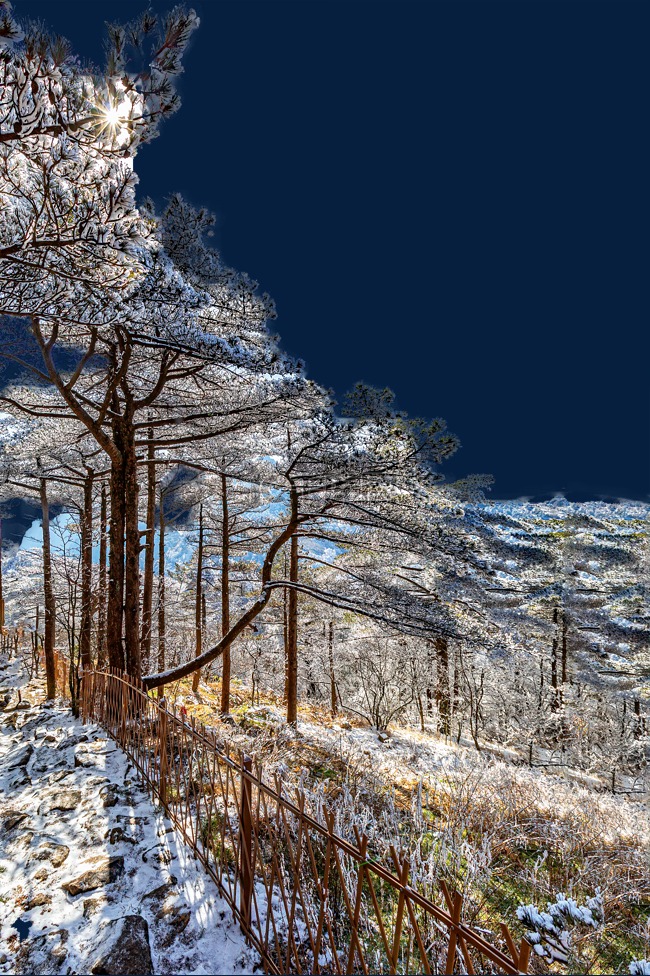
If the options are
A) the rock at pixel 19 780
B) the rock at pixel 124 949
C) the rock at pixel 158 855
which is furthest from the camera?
the rock at pixel 19 780

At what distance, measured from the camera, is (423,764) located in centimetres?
932

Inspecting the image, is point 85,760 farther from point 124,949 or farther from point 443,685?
point 443,685

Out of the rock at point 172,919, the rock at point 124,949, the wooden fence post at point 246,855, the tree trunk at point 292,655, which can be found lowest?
the tree trunk at point 292,655

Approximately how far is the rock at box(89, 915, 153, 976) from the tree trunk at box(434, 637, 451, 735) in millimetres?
10504

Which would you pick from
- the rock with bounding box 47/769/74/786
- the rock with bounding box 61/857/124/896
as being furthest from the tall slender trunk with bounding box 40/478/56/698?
the rock with bounding box 61/857/124/896

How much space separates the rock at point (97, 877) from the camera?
11.3 feet

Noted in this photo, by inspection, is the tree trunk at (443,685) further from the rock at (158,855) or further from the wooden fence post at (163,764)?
the rock at (158,855)

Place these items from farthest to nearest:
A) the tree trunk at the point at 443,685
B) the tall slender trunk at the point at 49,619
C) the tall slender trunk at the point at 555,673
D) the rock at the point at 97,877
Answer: the tall slender trunk at the point at 555,673
the tree trunk at the point at 443,685
the tall slender trunk at the point at 49,619
the rock at the point at 97,877

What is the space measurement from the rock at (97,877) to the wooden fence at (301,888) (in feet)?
1.85

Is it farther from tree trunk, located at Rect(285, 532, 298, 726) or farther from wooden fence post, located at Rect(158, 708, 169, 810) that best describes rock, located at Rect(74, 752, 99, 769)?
tree trunk, located at Rect(285, 532, 298, 726)

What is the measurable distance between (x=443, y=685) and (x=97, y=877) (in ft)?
40.9

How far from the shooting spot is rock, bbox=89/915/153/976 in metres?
2.70

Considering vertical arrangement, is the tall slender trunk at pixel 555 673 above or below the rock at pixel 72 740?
below

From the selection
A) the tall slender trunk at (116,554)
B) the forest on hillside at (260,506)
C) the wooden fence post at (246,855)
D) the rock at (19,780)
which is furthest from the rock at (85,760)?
the wooden fence post at (246,855)
